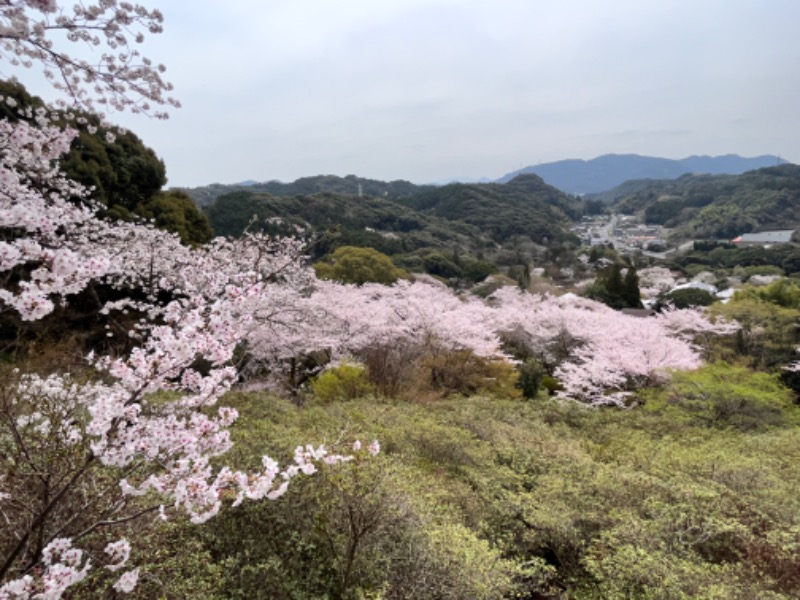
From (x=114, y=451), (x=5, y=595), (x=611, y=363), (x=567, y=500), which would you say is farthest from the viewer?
(x=611, y=363)

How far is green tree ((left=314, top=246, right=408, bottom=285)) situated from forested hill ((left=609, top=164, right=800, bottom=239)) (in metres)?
78.4

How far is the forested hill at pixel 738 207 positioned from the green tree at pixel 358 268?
78.4 m

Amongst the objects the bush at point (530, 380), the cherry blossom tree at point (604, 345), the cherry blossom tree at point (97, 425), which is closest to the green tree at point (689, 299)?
the cherry blossom tree at point (604, 345)

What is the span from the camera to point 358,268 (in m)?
24.9

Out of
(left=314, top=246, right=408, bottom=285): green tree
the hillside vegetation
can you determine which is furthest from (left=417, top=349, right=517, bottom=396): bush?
the hillside vegetation

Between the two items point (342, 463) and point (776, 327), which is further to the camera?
point (776, 327)

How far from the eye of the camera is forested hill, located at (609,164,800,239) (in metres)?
78.9

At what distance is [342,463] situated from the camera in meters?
3.87

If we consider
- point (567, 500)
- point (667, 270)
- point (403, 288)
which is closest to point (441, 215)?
point (667, 270)

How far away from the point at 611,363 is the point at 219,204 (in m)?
44.6

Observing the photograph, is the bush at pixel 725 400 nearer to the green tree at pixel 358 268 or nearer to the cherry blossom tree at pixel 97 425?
the cherry blossom tree at pixel 97 425

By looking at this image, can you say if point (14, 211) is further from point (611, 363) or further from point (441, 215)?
point (441, 215)

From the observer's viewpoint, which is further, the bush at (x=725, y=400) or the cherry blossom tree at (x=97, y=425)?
the bush at (x=725, y=400)

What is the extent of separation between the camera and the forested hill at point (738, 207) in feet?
259
